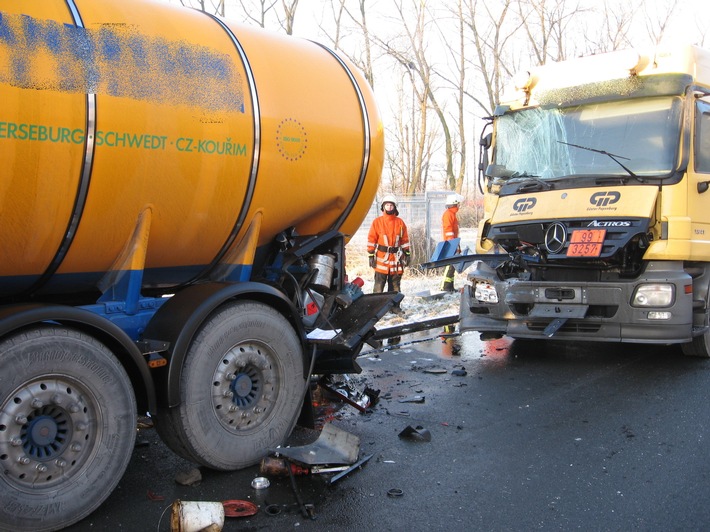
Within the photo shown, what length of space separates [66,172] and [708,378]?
5.72 m

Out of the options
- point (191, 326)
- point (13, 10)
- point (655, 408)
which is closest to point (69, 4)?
point (13, 10)

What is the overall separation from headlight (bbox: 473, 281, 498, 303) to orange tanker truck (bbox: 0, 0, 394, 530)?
2.14 metres

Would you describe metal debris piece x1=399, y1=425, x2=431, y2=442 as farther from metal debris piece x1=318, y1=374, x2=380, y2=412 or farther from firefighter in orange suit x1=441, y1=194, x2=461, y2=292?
firefighter in orange suit x1=441, y1=194, x2=461, y2=292

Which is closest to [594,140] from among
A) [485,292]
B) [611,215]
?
[611,215]

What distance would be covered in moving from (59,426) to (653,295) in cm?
514

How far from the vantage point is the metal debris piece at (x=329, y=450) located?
13.1 feet

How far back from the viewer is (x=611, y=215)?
629 cm

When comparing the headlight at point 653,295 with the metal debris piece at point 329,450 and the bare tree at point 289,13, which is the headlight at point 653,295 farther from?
the bare tree at point 289,13

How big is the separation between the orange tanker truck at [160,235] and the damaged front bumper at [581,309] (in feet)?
7.10

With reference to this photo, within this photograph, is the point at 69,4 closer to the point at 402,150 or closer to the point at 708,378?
the point at 708,378

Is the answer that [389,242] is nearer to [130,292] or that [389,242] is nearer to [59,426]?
[130,292]

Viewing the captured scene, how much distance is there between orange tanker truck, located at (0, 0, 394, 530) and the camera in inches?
123

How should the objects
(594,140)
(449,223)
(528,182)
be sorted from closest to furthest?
(594,140) < (528,182) < (449,223)

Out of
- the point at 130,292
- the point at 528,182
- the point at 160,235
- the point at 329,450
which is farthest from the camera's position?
the point at 528,182
